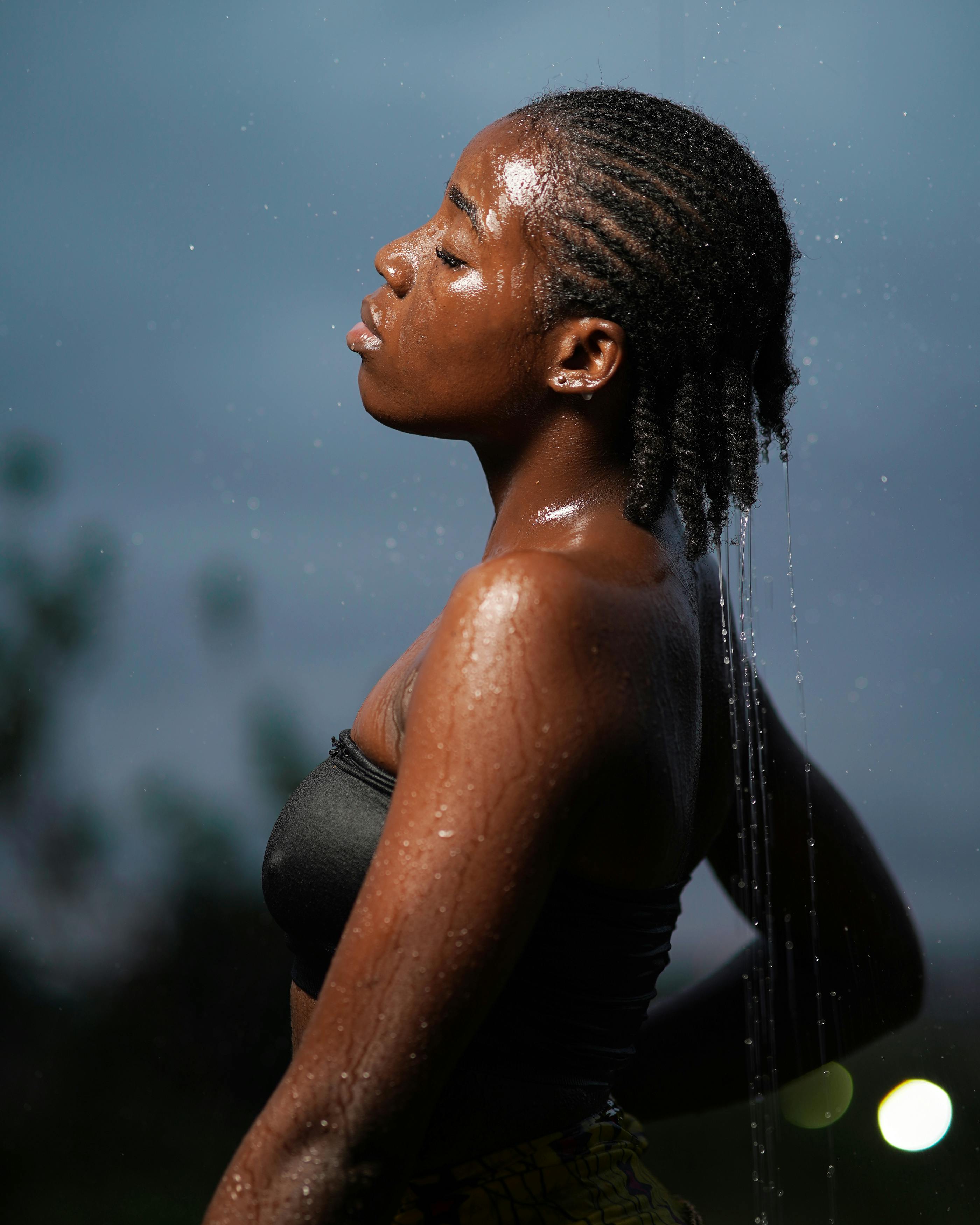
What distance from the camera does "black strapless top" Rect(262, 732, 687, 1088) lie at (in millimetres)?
725

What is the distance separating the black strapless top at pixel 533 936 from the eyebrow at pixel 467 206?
0.40 meters

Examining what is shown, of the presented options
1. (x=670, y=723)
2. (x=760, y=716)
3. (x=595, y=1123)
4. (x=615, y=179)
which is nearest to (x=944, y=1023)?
(x=760, y=716)

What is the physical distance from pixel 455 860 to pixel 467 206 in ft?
1.65

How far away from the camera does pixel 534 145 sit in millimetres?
818

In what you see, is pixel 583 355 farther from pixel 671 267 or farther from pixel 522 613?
pixel 522 613

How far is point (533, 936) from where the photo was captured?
2.34 feet

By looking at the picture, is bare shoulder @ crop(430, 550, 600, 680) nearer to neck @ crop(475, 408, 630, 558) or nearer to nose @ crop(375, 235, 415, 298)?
neck @ crop(475, 408, 630, 558)

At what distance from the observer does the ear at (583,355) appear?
795 mm

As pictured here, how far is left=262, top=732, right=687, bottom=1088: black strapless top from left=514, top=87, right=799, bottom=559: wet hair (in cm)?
27

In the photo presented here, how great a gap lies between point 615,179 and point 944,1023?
1.47 m

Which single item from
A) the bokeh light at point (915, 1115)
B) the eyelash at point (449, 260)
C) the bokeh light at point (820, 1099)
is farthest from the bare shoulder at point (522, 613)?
the bokeh light at point (915, 1115)

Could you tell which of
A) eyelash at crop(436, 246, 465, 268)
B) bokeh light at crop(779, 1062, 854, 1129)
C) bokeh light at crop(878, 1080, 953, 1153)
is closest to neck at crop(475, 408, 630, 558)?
eyelash at crop(436, 246, 465, 268)

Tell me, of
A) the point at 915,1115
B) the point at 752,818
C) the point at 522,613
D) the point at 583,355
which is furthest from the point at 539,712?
the point at 915,1115

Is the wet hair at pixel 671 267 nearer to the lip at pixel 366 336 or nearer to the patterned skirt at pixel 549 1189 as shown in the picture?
the lip at pixel 366 336
